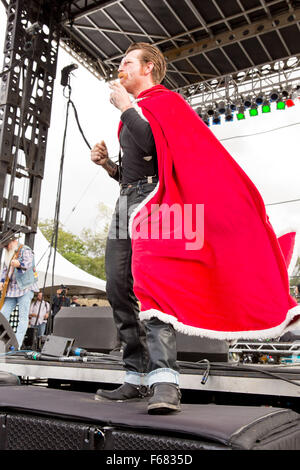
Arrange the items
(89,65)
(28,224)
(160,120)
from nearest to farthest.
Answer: (160,120), (28,224), (89,65)

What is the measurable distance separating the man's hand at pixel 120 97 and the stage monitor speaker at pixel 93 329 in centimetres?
163

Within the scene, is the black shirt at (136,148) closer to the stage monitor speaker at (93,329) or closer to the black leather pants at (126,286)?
the black leather pants at (126,286)

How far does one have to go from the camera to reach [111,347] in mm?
3113

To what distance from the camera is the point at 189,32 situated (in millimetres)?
8148

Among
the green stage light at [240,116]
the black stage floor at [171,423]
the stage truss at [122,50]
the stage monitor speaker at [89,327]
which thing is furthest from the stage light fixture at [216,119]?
the black stage floor at [171,423]

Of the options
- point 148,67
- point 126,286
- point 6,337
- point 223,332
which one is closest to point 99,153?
point 148,67

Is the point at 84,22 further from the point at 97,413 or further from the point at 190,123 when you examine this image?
the point at 97,413

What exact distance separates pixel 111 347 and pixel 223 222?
66.2 inches

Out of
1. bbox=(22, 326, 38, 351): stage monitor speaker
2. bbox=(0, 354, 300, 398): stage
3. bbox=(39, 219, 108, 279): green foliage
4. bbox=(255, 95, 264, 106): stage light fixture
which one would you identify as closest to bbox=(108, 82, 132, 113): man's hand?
bbox=(0, 354, 300, 398): stage

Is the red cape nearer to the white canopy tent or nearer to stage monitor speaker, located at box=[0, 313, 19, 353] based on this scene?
stage monitor speaker, located at box=[0, 313, 19, 353]

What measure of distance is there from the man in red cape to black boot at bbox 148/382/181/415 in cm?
21

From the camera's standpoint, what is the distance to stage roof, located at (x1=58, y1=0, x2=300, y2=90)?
24.7 feet

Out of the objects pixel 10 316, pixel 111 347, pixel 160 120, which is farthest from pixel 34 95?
pixel 160 120

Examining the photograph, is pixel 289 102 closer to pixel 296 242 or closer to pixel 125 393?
pixel 296 242
